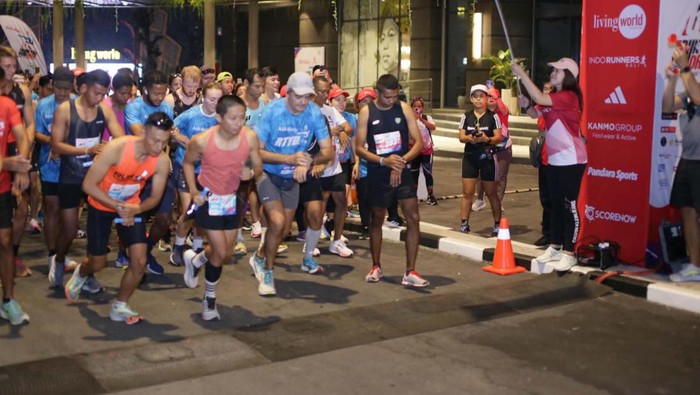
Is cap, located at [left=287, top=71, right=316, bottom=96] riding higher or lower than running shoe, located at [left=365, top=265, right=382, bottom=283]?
higher

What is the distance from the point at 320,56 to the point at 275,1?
1072 centimetres

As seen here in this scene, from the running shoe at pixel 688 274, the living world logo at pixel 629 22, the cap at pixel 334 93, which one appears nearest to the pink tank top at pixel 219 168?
the cap at pixel 334 93

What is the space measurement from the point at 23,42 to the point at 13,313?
23.1ft

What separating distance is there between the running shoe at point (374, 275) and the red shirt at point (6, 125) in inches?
133

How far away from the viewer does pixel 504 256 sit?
921 centimetres

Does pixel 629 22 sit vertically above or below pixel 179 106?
above

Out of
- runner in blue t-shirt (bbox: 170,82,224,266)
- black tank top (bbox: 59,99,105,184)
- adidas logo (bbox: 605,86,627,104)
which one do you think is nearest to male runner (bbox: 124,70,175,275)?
runner in blue t-shirt (bbox: 170,82,224,266)

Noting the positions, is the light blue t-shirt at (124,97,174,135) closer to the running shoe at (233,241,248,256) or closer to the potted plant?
the running shoe at (233,241,248,256)

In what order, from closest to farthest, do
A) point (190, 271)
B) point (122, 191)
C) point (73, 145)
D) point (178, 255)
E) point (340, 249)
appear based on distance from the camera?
point (122, 191), point (190, 271), point (73, 145), point (178, 255), point (340, 249)

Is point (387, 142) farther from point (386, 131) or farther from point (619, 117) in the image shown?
point (619, 117)

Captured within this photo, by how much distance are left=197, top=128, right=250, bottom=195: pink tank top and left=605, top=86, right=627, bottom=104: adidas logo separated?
3.78 metres

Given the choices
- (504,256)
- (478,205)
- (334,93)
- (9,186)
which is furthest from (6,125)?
(478,205)

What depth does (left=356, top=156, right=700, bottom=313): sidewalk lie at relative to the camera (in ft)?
26.3

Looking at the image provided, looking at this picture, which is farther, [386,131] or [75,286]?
[386,131]
